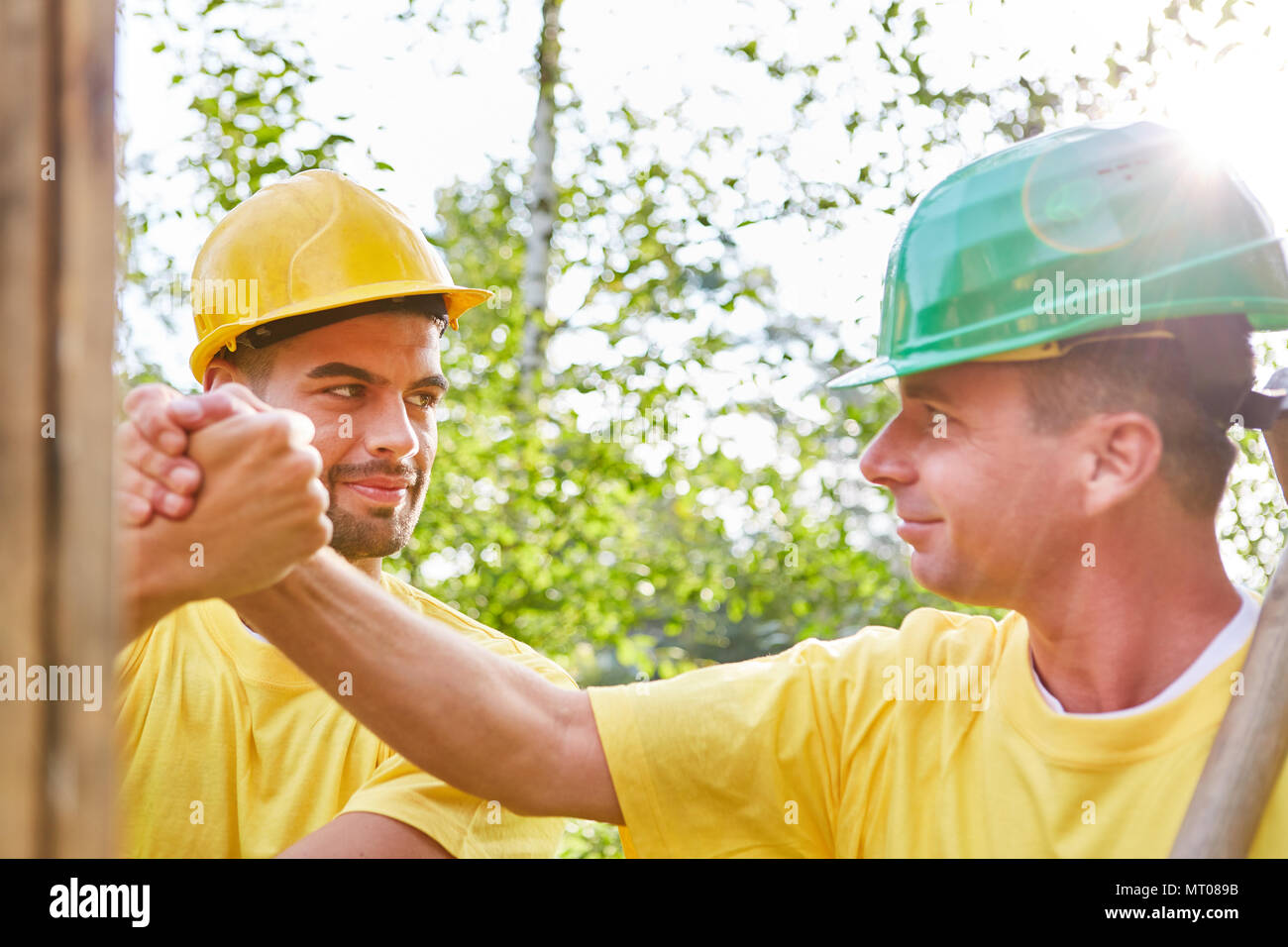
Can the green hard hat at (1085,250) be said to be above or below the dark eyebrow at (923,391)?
above

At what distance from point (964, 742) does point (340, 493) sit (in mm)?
1559

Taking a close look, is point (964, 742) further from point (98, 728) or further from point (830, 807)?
point (98, 728)

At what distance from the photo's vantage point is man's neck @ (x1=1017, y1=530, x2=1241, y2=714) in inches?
78.1

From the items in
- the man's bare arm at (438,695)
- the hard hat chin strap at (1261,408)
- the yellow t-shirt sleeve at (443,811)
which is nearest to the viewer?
the man's bare arm at (438,695)

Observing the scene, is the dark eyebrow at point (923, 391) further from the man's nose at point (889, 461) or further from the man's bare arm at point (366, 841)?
the man's bare arm at point (366, 841)

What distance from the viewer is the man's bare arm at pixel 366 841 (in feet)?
7.00

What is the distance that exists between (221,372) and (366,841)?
1405 mm

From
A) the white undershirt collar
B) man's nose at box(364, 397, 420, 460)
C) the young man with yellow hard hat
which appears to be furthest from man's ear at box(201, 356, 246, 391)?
the white undershirt collar

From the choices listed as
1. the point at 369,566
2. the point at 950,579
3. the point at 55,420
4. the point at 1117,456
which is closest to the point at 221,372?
the point at 369,566

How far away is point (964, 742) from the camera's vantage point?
6.73 ft

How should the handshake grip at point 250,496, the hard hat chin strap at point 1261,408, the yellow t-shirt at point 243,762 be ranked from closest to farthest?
1. the handshake grip at point 250,496
2. the hard hat chin strap at point 1261,408
3. the yellow t-shirt at point 243,762

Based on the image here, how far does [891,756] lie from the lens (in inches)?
80.6

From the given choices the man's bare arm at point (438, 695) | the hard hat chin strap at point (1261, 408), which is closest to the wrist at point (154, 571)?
the man's bare arm at point (438, 695)

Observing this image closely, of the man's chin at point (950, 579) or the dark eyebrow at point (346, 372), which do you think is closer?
the man's chin at point (950, 579)
